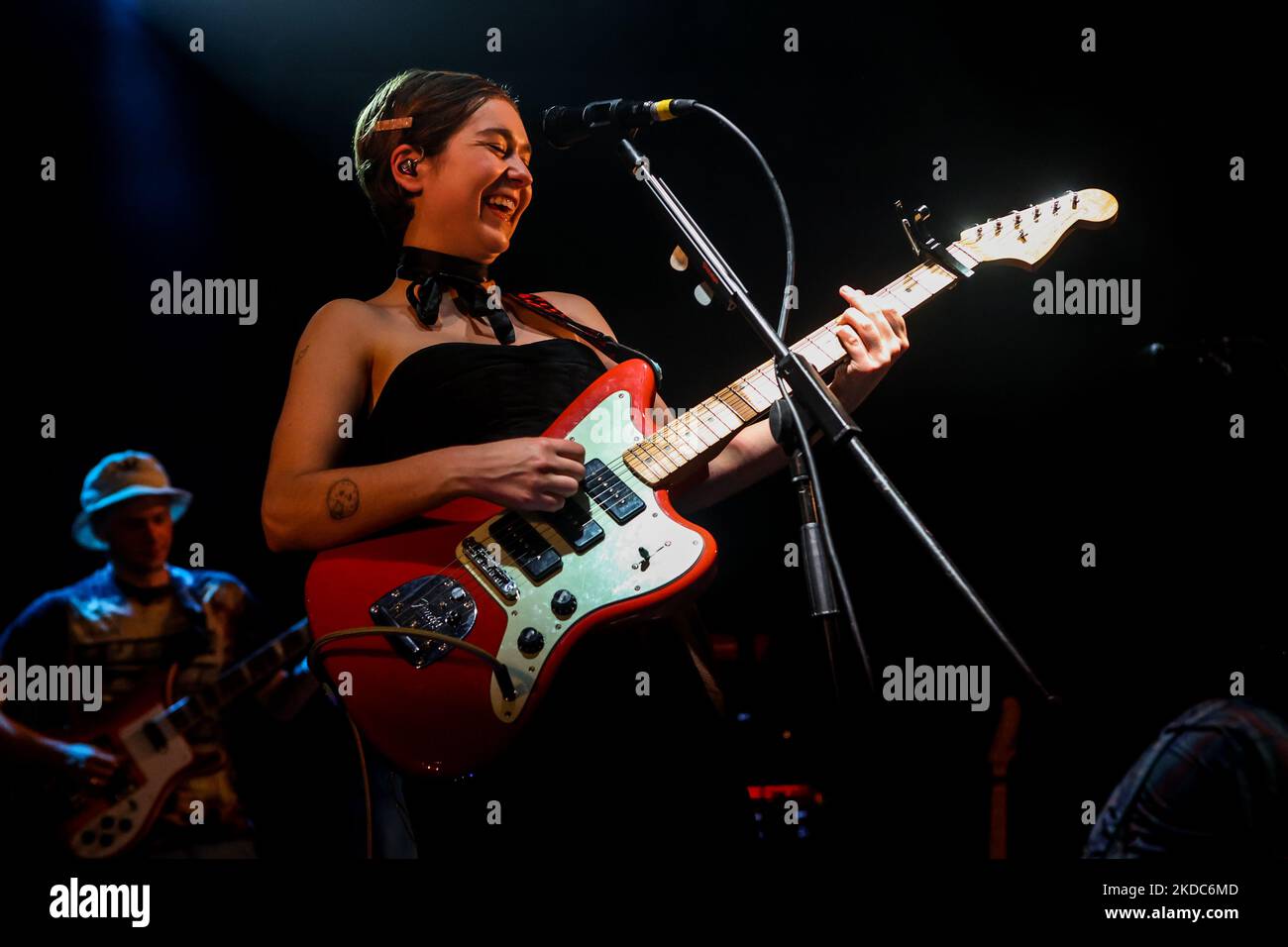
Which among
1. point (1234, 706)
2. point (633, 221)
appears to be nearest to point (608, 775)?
point (1234, 706)

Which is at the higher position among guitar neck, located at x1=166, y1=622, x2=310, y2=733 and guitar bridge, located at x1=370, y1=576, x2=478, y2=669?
guitar bridge, located at x1=370, y1=576, x2=478, y2=669

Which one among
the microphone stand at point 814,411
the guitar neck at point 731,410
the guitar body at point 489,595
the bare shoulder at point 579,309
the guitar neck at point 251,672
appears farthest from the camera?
the guitar neck at point 251,672

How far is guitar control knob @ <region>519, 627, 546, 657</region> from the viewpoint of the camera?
1734 millimetres

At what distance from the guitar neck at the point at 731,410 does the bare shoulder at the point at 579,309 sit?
407 mm

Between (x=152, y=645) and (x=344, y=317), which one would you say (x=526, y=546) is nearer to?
(x=344, y=317)

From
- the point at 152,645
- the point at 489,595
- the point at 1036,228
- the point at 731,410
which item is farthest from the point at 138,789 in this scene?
the point at 1036,228

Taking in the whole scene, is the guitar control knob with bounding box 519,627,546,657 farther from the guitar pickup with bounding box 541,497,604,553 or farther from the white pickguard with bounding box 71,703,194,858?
the white pickguard with bounding box 71,703,194,858

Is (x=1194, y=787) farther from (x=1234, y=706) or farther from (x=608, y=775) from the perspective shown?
(x=608, y=775)

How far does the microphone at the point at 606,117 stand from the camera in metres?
2.02

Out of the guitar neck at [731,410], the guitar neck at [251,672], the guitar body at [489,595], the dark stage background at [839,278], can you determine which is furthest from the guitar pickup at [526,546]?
the guitar neck at [251,672]

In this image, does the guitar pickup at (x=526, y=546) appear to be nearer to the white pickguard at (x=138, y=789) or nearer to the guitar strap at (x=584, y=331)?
the guitar strap at (x=584, y=331)

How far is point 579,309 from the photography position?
2365mm

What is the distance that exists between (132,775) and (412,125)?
7.59 ft

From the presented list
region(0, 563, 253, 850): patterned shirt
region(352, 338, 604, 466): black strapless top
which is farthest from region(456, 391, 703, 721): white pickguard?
region(0, 563, 253, 850): patterned shirt
